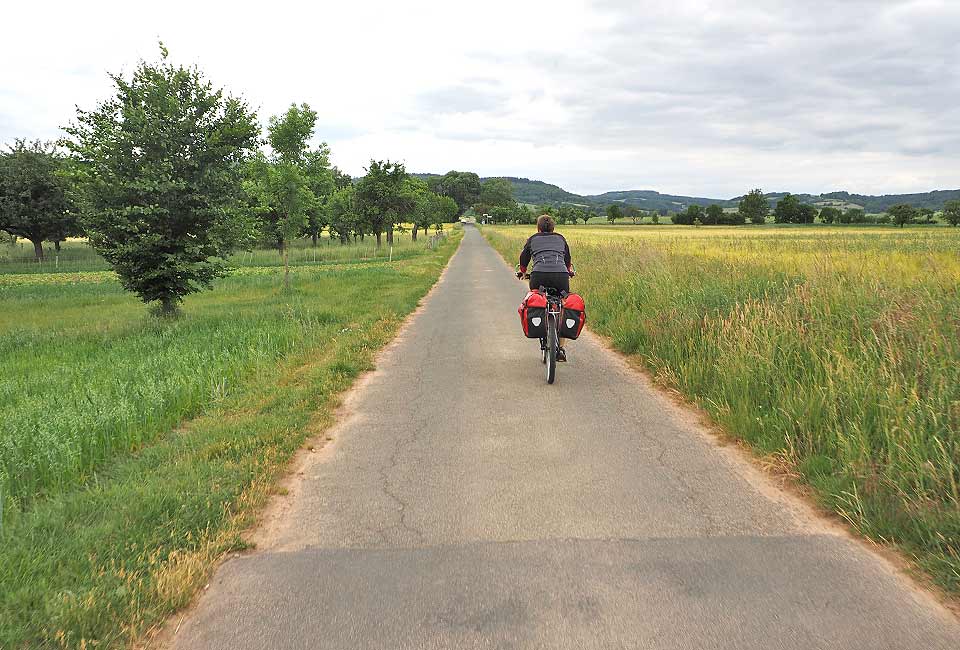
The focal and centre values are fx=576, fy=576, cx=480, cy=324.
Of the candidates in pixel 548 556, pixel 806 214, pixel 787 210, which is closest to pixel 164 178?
pixel 548 556

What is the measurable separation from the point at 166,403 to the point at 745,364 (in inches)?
243

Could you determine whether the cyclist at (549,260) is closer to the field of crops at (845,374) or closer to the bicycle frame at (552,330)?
the bicycle frame at (552,330)

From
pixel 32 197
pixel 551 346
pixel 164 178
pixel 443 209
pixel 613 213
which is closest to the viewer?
pixel 551 346

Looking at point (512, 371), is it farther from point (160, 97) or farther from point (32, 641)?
point (160, 97)

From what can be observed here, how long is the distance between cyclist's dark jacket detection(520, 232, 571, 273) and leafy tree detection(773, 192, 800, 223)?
100965 mm

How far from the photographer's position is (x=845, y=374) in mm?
4941

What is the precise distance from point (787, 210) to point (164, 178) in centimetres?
10397

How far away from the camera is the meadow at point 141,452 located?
2.78 meters

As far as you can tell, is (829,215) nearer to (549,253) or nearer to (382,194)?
(382,194)

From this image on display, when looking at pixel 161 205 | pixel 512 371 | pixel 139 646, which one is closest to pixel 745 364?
pixel 512 371

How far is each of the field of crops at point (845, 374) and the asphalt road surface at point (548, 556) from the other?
0.37m

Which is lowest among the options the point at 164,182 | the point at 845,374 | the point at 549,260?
the point at 845,374

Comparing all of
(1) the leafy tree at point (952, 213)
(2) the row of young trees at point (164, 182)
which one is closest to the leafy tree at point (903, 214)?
(1) the leafy tree at point (952, 213)

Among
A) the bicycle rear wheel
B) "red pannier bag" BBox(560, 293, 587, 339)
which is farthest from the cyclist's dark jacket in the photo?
the bicycle rear wheel
